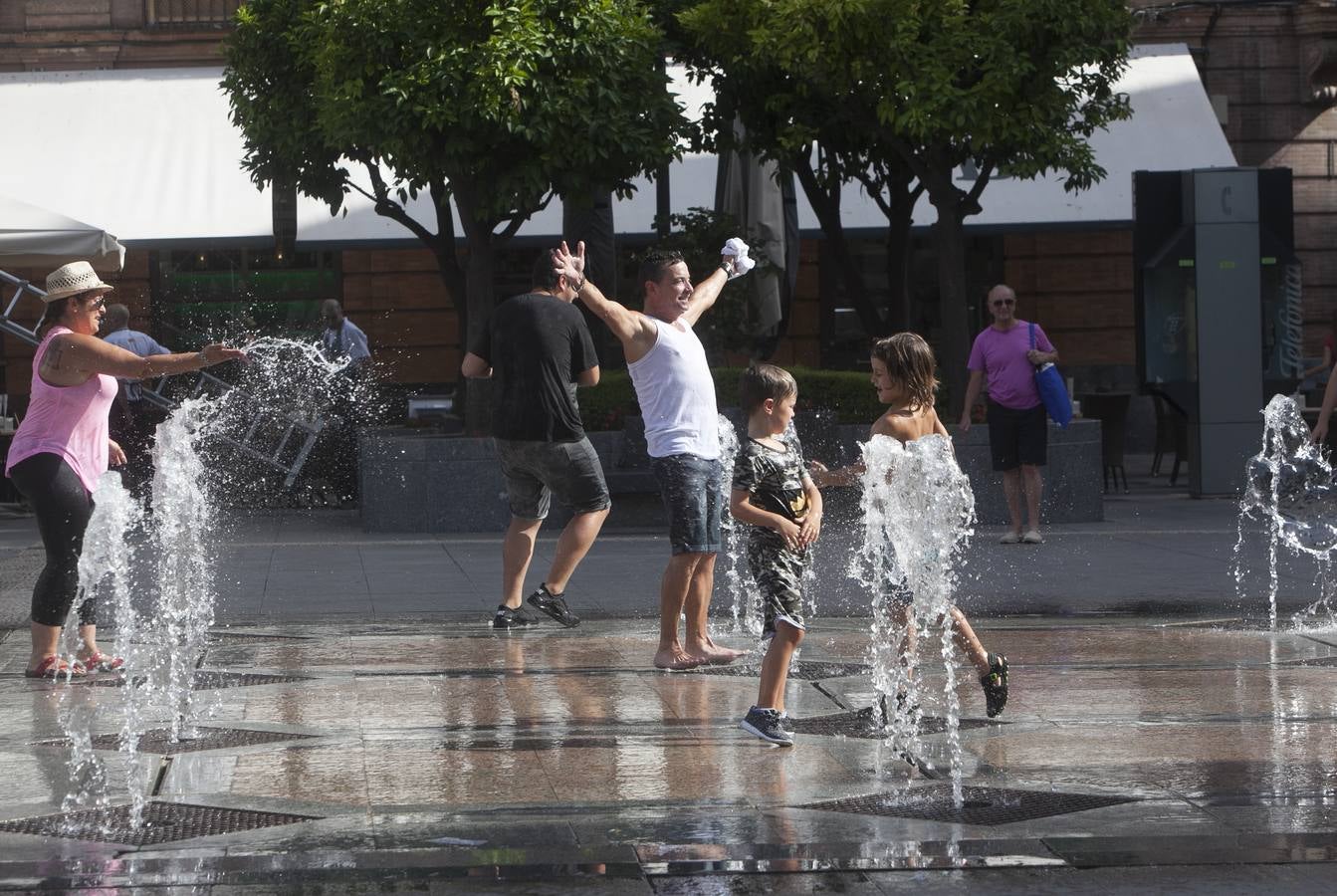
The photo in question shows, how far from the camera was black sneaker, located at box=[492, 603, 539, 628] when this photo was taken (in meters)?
9.47

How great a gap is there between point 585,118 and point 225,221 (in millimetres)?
6833

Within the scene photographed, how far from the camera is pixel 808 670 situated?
8156 millimetres

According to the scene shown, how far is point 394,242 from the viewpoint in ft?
66.3

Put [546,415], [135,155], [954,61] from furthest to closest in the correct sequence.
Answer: [135,155], [954,61], [546,415]

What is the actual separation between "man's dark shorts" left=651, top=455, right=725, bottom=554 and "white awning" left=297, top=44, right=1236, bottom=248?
491 inches

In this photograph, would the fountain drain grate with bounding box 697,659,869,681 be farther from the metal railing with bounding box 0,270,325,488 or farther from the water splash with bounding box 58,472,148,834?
the metal railing with bounding box 0,270,325,488

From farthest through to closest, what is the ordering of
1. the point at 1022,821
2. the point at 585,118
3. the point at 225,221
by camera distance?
the point at 225,221 → the point at 585,118 → the point at 1022,821

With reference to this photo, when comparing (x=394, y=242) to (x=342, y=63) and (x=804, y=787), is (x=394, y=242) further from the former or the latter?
(x=804, y=787)

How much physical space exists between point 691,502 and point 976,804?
8.80 feet

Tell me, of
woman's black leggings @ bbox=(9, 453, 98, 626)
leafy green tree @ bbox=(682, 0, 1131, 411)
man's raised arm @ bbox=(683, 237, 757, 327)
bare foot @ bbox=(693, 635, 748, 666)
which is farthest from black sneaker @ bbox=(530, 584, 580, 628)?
leafy green tree @ bbox=(682, 0, 1131, 411)

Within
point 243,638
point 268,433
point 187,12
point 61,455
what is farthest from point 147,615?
point 187,12

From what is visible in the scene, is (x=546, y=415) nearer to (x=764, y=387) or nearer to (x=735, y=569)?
(x=735, y=569)

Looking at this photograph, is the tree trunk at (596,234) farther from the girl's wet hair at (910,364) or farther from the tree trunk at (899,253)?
the girl's wet hair at (910,364)

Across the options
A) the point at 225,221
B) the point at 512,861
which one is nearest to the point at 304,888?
the point at 512,861
